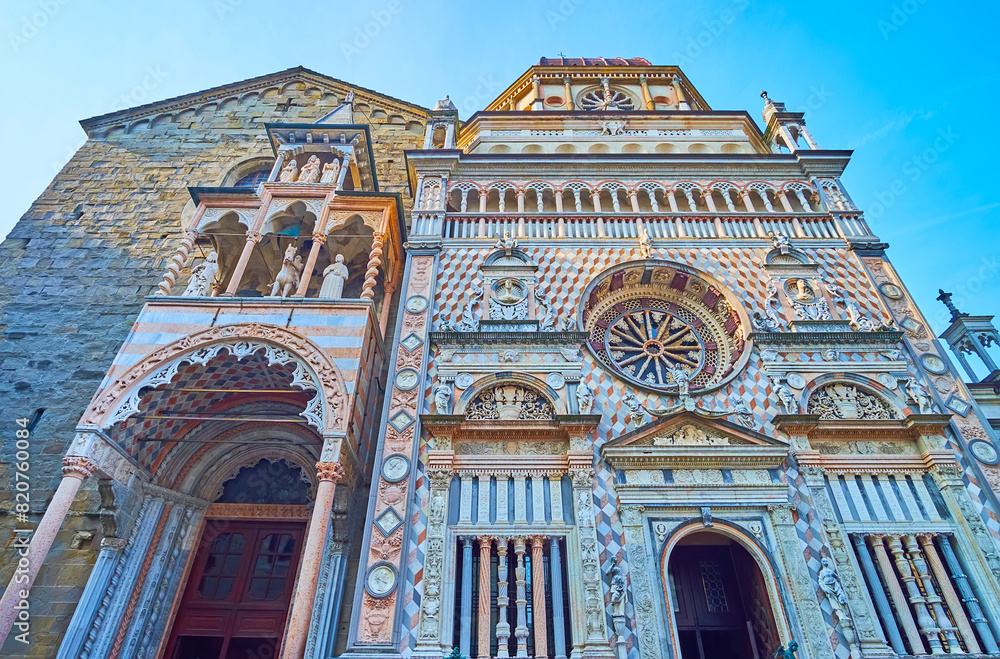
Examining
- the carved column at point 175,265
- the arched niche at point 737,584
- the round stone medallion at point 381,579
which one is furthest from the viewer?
the carved column at point 175,265

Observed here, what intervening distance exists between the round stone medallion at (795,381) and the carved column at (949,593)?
118 inches

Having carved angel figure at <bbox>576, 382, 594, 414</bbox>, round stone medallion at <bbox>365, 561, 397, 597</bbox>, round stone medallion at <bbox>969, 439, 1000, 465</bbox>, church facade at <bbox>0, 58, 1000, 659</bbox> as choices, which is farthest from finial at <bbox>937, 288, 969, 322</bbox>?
round stone medallion at <bbox>365, 561, 397, 597</bbox>

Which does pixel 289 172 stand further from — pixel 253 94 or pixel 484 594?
pixel 484 594

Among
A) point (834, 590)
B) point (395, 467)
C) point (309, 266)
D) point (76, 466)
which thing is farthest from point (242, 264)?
point (834, 590)

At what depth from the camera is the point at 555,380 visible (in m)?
10.8

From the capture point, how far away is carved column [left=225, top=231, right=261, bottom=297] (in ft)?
37.8

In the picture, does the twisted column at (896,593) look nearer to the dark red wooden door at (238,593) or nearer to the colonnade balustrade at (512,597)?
the colonnade balustrade at (512,597)

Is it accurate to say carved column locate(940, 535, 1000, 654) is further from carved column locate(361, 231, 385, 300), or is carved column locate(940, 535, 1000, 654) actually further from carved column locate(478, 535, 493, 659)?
carved column locate(361, 231, 385, 300)

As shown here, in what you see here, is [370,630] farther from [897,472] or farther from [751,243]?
[751,243]

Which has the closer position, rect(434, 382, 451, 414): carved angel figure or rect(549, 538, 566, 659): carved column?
rect(549, 538, 566, 659): carved column

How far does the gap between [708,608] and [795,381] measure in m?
4.51

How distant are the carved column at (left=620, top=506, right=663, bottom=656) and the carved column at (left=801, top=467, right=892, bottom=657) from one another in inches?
109

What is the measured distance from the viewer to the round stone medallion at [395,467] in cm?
958

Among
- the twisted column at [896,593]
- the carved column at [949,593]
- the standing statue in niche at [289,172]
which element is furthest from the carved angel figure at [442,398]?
the carved column at [949,593]
